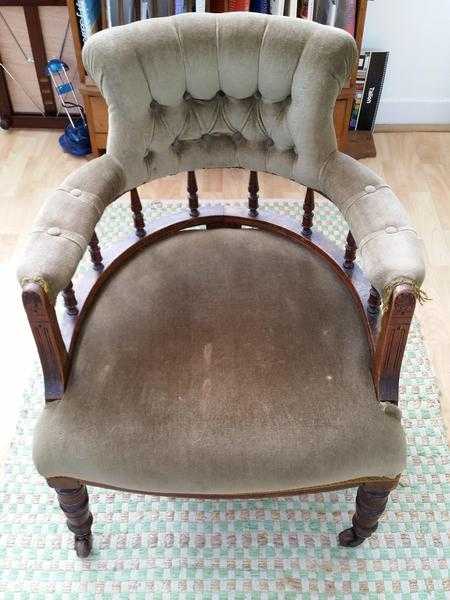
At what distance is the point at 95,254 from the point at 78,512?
486mm

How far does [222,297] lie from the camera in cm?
117

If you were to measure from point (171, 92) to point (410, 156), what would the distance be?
1.42m

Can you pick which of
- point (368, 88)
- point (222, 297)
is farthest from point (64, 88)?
point (222, 297)

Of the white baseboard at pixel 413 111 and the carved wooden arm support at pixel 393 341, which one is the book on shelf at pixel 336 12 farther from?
the carved wooden arm support at pixel 393 341

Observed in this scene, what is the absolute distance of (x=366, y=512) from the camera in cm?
113

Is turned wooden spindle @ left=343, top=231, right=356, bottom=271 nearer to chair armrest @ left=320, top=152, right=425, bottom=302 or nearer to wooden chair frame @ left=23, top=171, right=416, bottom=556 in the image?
wooden chair frame @ left=23, top=171, right=416, bottom=556

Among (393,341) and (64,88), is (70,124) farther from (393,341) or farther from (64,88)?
(393,341)

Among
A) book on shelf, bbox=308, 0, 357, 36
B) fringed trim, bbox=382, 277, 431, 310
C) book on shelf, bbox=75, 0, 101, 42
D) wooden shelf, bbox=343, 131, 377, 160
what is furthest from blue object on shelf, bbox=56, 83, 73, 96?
fringed trim, bbox=382, 277, 431, 310

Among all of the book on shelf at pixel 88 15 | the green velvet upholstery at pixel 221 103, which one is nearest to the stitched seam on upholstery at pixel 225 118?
the green velvet upholstery at pixel 221 103

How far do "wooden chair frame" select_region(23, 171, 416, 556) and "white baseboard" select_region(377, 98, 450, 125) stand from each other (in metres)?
1.31

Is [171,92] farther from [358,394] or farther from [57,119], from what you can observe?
[57,119]

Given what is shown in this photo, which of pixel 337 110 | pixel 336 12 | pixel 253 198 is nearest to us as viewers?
pixel 253 198

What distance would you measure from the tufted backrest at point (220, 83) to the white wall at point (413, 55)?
4.01 feet

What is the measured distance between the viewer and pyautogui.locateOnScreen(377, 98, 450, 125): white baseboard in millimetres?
2402
